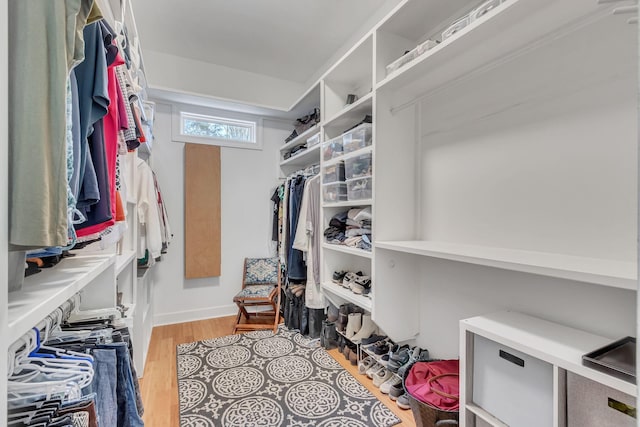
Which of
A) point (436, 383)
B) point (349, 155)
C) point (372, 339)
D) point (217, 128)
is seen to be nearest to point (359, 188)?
point (349, 155)

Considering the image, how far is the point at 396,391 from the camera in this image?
1.78 m

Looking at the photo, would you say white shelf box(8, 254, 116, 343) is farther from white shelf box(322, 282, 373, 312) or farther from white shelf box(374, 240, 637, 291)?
white shelf box(322, 282, 373, 312)

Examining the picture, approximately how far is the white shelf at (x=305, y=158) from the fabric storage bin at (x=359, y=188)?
67 cm

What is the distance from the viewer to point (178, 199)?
10.4 ft

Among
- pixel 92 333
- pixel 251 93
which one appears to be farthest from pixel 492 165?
pixel 251 93

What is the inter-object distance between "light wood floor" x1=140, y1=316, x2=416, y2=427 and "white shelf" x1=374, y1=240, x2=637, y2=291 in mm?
1046

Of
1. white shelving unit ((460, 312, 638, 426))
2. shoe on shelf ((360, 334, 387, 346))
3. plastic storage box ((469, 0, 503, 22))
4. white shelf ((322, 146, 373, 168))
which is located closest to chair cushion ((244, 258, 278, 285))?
shoe on shelf ((360, 334, 387, 346))

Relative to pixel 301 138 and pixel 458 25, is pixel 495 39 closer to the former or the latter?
pixel 458 25

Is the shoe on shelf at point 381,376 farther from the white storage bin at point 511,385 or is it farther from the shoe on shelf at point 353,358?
the white storage bin at point 511,385

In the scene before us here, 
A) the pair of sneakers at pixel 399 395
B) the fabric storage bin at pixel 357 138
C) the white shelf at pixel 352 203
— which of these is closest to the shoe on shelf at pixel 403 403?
the pair of sneakers at pixel 399 395

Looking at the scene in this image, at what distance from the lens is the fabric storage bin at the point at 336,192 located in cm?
222

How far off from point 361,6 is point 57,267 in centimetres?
260

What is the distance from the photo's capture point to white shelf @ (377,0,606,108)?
1038 mm

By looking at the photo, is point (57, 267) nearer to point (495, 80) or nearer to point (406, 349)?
point (406, 349)
